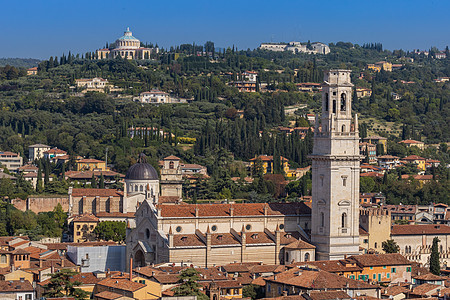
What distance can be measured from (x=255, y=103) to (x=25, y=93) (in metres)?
28.1

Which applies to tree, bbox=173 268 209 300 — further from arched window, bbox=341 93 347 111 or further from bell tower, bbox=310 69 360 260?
arched window, bbox=341 93 347 111

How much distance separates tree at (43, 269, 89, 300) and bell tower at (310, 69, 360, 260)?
13.6 metres

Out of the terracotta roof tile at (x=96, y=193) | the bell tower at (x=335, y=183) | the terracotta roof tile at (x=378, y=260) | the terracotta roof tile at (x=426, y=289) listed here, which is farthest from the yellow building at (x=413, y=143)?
the terracotta roof tile at (x=426, y=289)

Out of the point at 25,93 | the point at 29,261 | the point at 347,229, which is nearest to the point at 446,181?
the point at 347,229

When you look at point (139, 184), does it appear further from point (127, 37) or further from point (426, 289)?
point (127, 37)

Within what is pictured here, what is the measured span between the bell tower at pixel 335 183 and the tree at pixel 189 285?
11607 mm

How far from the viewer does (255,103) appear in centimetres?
12112

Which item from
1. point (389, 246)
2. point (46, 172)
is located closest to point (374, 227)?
point (389, 246)

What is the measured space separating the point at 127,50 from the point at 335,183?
11843 cm

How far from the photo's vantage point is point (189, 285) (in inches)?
1654

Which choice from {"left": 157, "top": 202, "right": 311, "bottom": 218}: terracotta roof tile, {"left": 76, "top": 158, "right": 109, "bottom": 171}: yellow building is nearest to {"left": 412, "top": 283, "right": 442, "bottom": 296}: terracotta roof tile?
{"left": 157, "top": 202, "right": 311, "bottom": 218}: terracotta roof tile

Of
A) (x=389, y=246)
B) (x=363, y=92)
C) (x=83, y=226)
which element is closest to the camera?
(x=389, y=246)

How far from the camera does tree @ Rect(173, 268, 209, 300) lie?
136 ft

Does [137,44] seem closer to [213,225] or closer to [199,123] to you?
[199,123]
